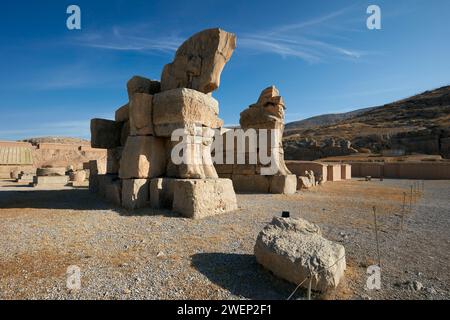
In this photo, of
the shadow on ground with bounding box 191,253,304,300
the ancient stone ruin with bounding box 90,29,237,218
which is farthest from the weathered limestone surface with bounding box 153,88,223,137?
the shadow on ground with bounding box 191,253,304,300

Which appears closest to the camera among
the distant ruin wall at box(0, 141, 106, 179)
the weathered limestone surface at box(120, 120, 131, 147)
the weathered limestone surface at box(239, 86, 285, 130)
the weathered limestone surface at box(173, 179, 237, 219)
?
the weathered limestone surface at box(173, 179, 237, 219)

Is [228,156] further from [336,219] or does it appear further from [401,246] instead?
[401,246]

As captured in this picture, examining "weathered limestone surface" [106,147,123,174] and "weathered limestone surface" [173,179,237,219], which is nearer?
"weathered limestone surface" [173,179,237,219]

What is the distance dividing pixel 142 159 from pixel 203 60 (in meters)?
2.77

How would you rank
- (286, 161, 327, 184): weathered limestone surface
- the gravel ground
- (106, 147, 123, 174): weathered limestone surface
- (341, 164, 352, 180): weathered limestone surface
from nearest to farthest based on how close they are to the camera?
the gravel ground < (106, 147, 123, 174): weathered limestone surface < (286, 161, 327, 184): weathered limestone surface < (341, 164, 352, 180): weathered limestone surface

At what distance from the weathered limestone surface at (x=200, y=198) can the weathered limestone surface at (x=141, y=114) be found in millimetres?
1672

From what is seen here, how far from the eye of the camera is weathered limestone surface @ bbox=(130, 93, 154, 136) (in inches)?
248

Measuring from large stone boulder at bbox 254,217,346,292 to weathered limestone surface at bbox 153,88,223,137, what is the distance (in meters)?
3.53

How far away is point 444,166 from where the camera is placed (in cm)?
1873

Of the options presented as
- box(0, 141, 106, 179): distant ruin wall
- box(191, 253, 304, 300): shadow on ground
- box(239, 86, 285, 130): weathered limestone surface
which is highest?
box(239, 86, 285, 130): weathered limestone surface

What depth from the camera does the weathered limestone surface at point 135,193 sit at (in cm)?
593

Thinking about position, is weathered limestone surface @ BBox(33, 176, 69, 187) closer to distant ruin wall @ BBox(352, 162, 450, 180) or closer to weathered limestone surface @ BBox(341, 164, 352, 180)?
weathered limestone surface @ BBox(341, 164, 352, 180)
